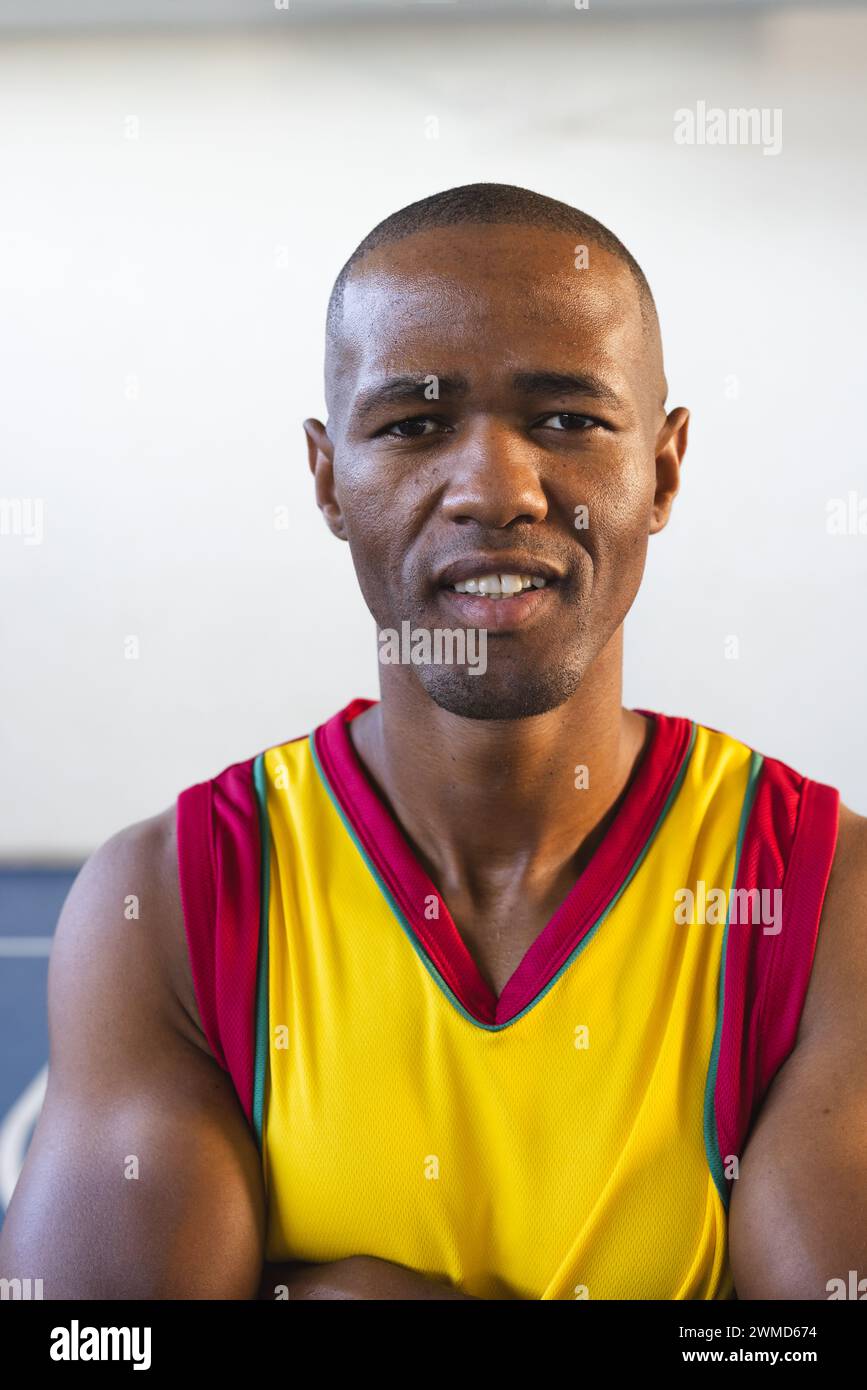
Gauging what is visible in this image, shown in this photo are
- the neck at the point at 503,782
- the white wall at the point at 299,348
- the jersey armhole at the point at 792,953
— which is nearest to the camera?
the jersey armhole at the point at 792,953

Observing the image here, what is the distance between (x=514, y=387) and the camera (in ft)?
3.90

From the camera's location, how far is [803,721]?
5473 millimetres

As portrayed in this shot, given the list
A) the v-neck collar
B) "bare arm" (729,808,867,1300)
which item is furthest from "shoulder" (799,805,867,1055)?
the v-neck collar

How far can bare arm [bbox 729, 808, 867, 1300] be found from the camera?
1.07 m

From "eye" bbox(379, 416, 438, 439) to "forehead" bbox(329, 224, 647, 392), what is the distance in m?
0.04

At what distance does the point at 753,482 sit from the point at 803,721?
905mm

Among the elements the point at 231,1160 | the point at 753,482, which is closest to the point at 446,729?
the point at 231,1160

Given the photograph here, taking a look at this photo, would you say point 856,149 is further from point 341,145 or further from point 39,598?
point 39,598

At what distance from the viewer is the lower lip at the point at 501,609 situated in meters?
1.19

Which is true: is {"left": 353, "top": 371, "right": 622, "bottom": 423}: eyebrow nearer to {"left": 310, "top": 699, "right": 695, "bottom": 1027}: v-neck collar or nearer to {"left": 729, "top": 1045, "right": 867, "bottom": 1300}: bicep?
{"left": 310, "top": 699, "right": 695, "bottom": 1027}: v-neck collar

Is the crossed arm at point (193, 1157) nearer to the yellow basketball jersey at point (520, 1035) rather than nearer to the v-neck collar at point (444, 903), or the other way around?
the yellow basketball jersey at point (520, 1035)

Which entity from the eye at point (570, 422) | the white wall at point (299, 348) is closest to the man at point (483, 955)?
the eye at point (570, 422)

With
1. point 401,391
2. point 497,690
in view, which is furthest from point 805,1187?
point 401,391

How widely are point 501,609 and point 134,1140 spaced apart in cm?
51
